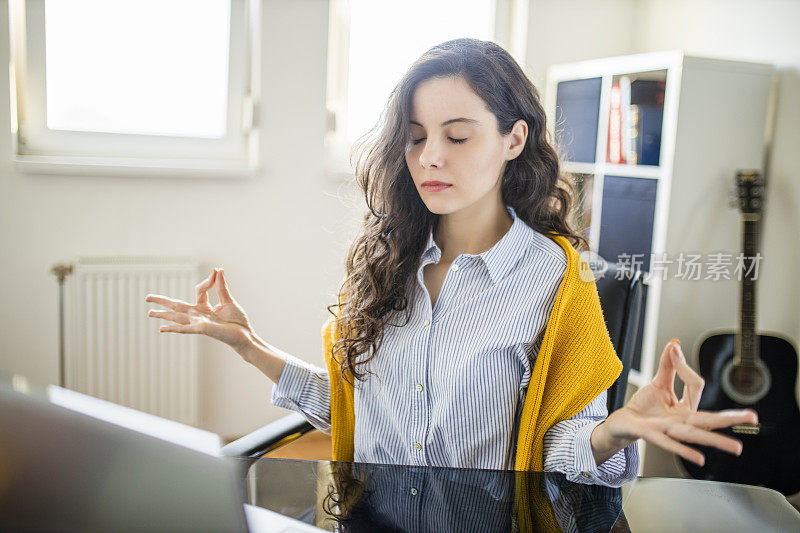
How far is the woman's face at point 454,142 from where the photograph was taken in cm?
114

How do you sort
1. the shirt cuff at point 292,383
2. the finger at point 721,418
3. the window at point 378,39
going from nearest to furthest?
the finger at point 721,418 → the shirt cuff at point 292,383 → the window at point 378,39

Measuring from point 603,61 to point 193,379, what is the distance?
6.79ft

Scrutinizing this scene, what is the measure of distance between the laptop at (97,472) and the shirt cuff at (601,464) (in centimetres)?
70

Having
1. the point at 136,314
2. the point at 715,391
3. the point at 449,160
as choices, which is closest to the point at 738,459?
the point at 715,391

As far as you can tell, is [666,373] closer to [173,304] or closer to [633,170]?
[173,304]

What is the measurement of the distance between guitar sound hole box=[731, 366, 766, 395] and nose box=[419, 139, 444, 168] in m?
1.62

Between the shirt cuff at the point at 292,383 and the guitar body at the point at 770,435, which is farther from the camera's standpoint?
the guitar body at the point at 770,435

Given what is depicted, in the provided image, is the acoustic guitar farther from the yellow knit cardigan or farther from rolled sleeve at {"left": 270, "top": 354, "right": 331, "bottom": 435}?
rolled sleeve at {"left": 270, "top": 354, "right": 331, "bottom": 435}

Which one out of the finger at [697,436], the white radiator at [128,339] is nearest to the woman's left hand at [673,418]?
the finger at [697,436]

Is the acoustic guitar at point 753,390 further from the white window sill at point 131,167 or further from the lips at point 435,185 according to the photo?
the white window sill at point 131,167

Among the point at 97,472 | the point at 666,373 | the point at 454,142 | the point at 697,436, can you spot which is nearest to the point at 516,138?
Result: the point at 454,142

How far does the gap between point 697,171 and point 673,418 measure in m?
1.80

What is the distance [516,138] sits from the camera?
Result: 1.21 meters

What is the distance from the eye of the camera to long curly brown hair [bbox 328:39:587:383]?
116 centimetres
